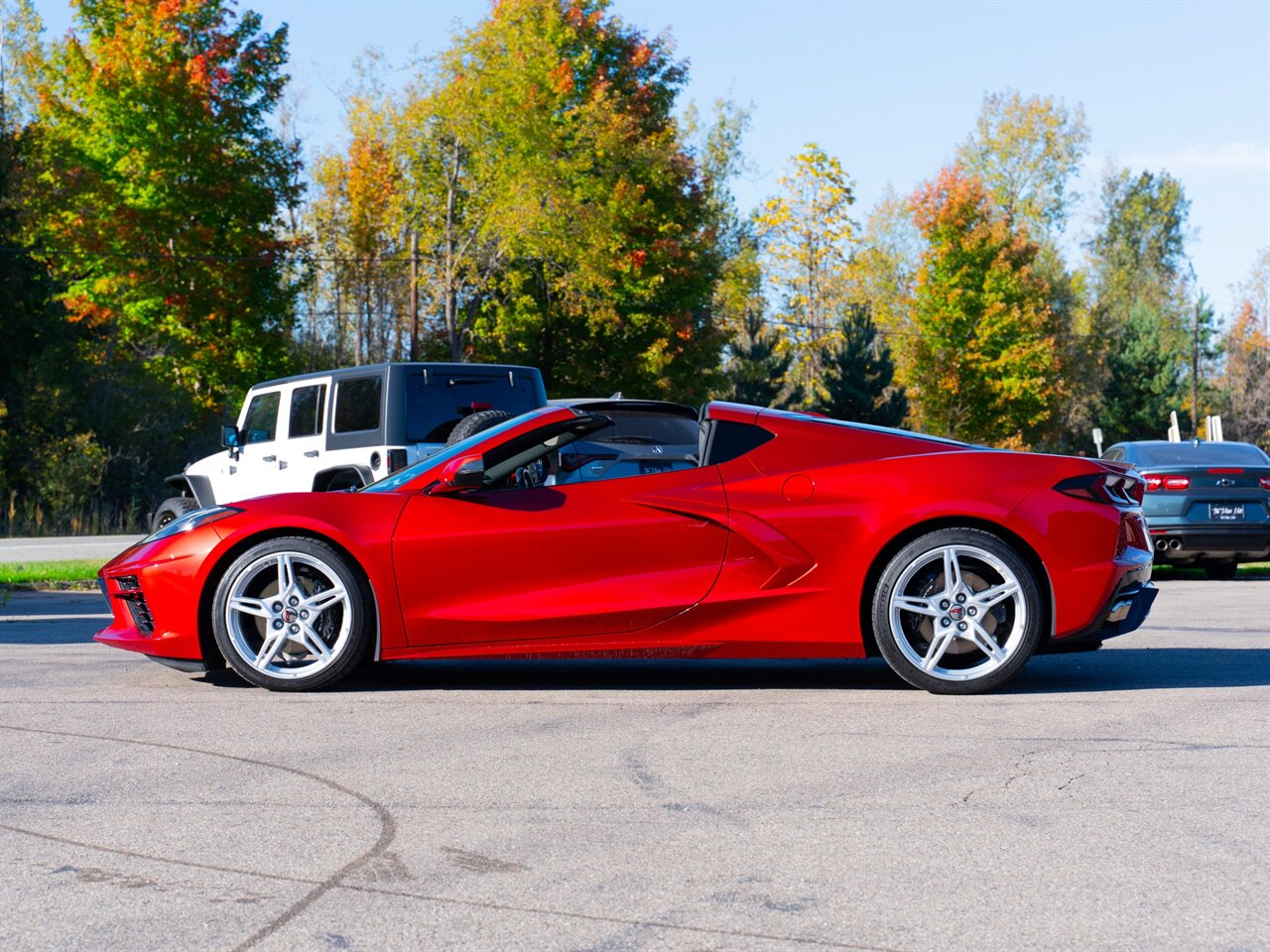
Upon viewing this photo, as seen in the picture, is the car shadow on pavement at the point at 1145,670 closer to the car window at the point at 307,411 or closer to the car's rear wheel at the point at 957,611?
the car's rear wheel at the point at 957,611

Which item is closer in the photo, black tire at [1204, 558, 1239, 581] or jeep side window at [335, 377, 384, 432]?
jeep side window at [335, 377, 384, 432]

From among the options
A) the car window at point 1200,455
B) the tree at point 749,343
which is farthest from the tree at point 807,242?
the car window at point 1200,455

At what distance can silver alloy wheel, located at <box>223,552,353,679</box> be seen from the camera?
22.9 feet

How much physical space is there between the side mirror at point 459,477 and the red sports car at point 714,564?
0.04 ft

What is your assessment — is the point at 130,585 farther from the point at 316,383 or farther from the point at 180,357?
the point at 180,357

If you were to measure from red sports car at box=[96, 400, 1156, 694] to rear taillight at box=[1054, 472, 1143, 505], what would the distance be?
0.04 ft

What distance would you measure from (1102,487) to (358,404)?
833 centimetres

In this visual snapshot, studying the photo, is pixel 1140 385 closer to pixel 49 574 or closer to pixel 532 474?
pixel 49 574

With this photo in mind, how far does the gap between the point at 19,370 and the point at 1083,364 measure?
58.7m

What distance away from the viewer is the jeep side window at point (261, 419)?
1456 centimetres

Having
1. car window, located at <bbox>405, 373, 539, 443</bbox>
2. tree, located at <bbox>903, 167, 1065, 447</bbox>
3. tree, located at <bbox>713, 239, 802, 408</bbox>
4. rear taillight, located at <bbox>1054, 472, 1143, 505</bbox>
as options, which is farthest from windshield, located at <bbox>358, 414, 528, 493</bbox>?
tree, located at <bbox>903, 167, 1065, 447</bbox>

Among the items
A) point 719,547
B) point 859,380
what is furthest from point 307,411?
point 859,380

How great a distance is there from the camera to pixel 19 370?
30766mm

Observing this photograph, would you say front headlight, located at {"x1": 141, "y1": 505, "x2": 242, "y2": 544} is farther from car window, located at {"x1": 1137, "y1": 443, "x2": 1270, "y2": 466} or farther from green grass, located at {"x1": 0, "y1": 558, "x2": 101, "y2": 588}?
car window, located at {"x1": 1137, "y1": 443, "x2": 1270, "y2": 466}
